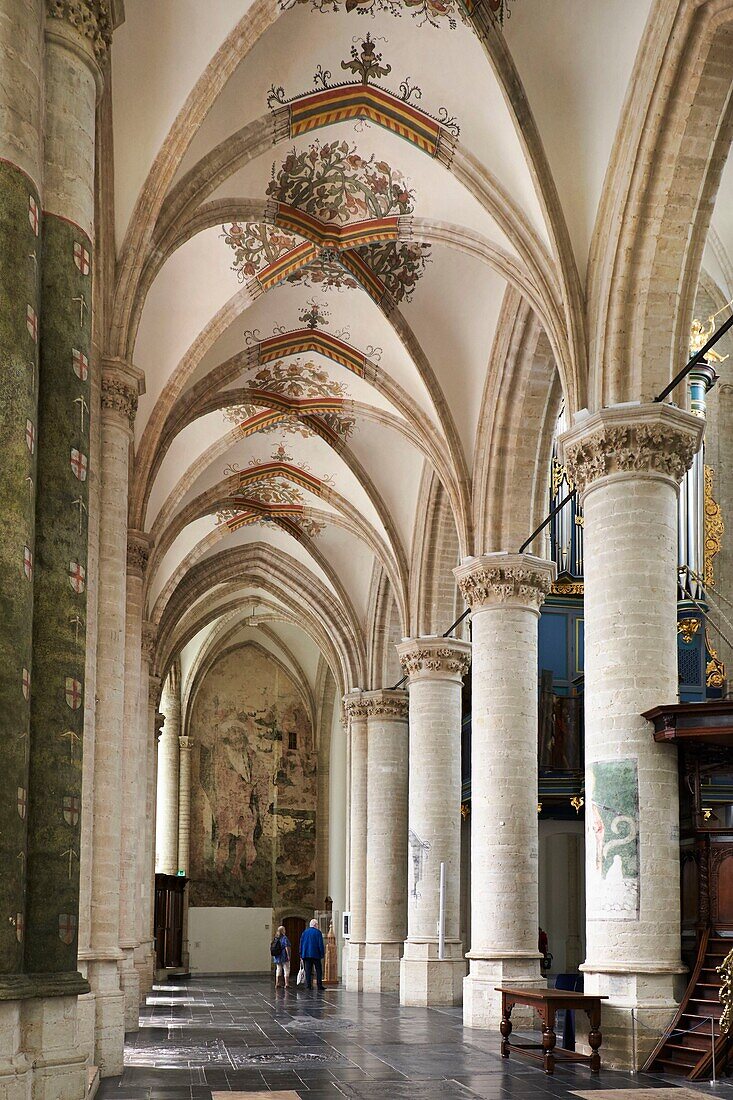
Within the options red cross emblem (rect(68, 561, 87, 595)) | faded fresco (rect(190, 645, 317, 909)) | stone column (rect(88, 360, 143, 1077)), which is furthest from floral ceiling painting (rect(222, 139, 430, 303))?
faded fresco (rect(190, 645, 317, 909))

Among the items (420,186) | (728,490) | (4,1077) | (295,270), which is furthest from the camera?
(728,490)

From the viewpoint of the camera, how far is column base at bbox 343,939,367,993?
951 inches

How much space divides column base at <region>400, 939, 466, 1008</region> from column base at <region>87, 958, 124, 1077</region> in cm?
894

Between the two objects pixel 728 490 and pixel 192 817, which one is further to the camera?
pixel 192 817

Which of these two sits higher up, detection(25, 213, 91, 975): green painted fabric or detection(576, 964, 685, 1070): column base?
detection(25, 213, 91, 975): green painted fabric

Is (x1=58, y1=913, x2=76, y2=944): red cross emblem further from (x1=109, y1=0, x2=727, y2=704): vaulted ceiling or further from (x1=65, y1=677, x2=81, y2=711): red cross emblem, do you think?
(x1=109, y1=0, x2=727, y2=704): vaulted ceiling

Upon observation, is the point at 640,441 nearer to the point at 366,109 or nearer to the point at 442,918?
the point at 366,109

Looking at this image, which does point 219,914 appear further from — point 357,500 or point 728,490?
point 728,490

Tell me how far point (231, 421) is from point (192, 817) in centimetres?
1876

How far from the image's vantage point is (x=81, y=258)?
6.87 m

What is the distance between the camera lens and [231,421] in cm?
2125

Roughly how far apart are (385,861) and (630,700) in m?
13.0

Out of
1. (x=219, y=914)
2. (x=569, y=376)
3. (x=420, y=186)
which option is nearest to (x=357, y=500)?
(x=420, y=186)

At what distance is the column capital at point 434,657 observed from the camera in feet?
68.1
